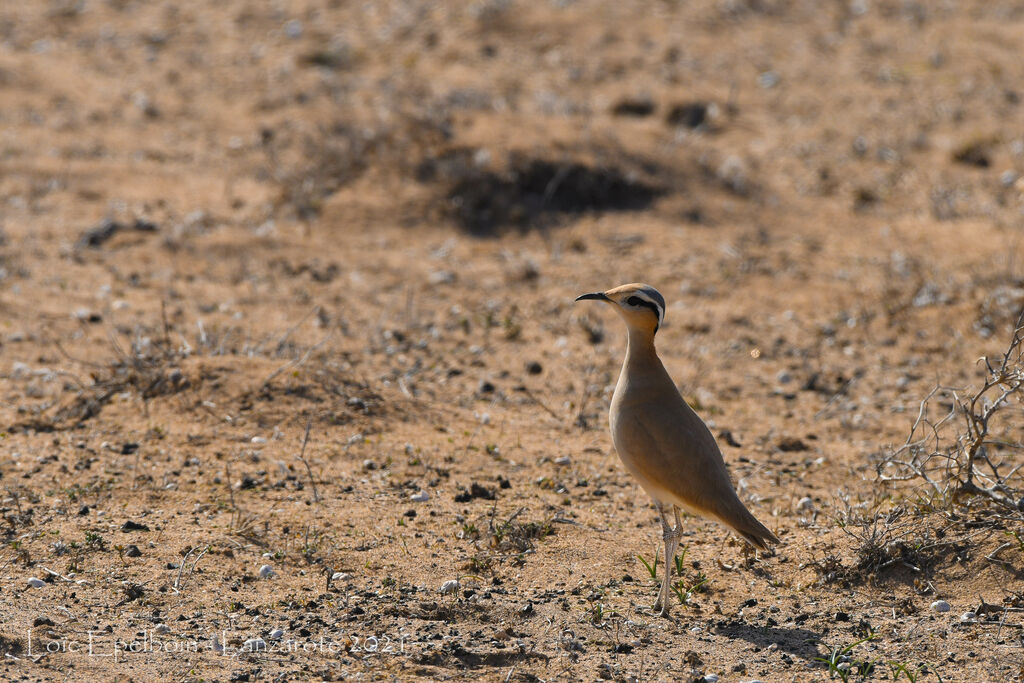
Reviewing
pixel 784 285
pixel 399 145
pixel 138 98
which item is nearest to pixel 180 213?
pixel 399 145

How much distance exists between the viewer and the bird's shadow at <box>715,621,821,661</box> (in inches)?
212

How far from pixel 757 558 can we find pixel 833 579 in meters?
0.45

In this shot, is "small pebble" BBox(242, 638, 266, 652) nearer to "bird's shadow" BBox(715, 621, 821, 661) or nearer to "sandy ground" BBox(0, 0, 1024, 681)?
"sandy ground" BBox(0, 0, 1024, 681)

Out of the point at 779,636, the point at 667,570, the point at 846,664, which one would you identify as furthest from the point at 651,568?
the point at 846,664

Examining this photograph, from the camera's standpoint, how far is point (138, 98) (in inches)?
610

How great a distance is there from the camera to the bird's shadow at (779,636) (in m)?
5.39

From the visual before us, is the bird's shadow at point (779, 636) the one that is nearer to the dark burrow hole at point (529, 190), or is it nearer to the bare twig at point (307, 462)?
the bare twig at point (307, 462)

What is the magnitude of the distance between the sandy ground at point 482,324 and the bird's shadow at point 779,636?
0.9 inches

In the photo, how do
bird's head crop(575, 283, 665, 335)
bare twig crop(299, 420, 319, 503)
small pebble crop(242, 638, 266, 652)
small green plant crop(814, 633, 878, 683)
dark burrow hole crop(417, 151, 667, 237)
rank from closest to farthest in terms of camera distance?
small green plant crop(814, 633, 878, 683), small pebble crop(242, 638, 266, 652), bird's head crop(575, 283, 665, 335), bare twig crop(299, 420, 319, 503), dark burrow hole crop(417, 151, 667, 237)

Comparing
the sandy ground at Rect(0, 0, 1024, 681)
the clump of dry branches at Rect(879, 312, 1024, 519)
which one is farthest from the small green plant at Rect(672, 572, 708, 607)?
the clump of dry branches at Rect(879, 312, 1024, 519)

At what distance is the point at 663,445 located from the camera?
5.85 m

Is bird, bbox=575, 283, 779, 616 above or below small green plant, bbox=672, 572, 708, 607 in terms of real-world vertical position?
above

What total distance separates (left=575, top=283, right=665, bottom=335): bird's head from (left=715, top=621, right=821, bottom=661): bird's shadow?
1.52 metres

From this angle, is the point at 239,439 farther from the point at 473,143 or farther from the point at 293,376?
the point at 473,143
